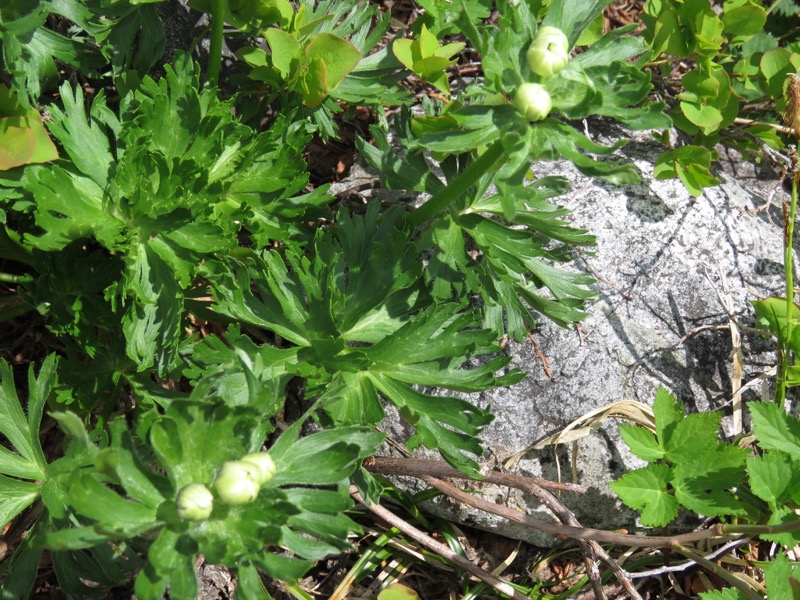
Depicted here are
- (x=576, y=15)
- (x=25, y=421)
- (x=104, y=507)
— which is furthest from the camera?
(x=25, y=421)

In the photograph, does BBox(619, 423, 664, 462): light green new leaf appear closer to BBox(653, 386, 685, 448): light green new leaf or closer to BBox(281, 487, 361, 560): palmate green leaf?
BBox(653, 386, 685, 448): light green new leaf

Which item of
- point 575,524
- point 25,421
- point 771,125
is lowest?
point 25,421

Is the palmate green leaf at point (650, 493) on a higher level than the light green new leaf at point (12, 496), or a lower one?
higher

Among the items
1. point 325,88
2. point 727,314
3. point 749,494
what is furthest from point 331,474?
point 727,314

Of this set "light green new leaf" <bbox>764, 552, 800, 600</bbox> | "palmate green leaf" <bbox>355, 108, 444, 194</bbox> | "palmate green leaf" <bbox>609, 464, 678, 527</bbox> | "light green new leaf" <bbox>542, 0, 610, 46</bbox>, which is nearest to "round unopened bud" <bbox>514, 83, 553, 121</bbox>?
"light green new leaf" <bbox>542, 0, 610, 46</bbox>

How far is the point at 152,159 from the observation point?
98.5 inches

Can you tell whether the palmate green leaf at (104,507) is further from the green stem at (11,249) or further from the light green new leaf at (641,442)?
the light green new leaf at (641,442)

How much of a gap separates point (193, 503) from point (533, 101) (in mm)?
1314

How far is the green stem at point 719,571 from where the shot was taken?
2.75 m

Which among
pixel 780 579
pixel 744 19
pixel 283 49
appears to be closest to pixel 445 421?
pixel 780 579

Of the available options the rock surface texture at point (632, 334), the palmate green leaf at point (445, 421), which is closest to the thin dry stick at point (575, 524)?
the rock surface texture at point (632, 334)

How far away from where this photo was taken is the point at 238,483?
180 centimetres

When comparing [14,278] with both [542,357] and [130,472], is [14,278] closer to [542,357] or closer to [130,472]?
[130,472]

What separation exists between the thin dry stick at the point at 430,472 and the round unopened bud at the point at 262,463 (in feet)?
3.49
